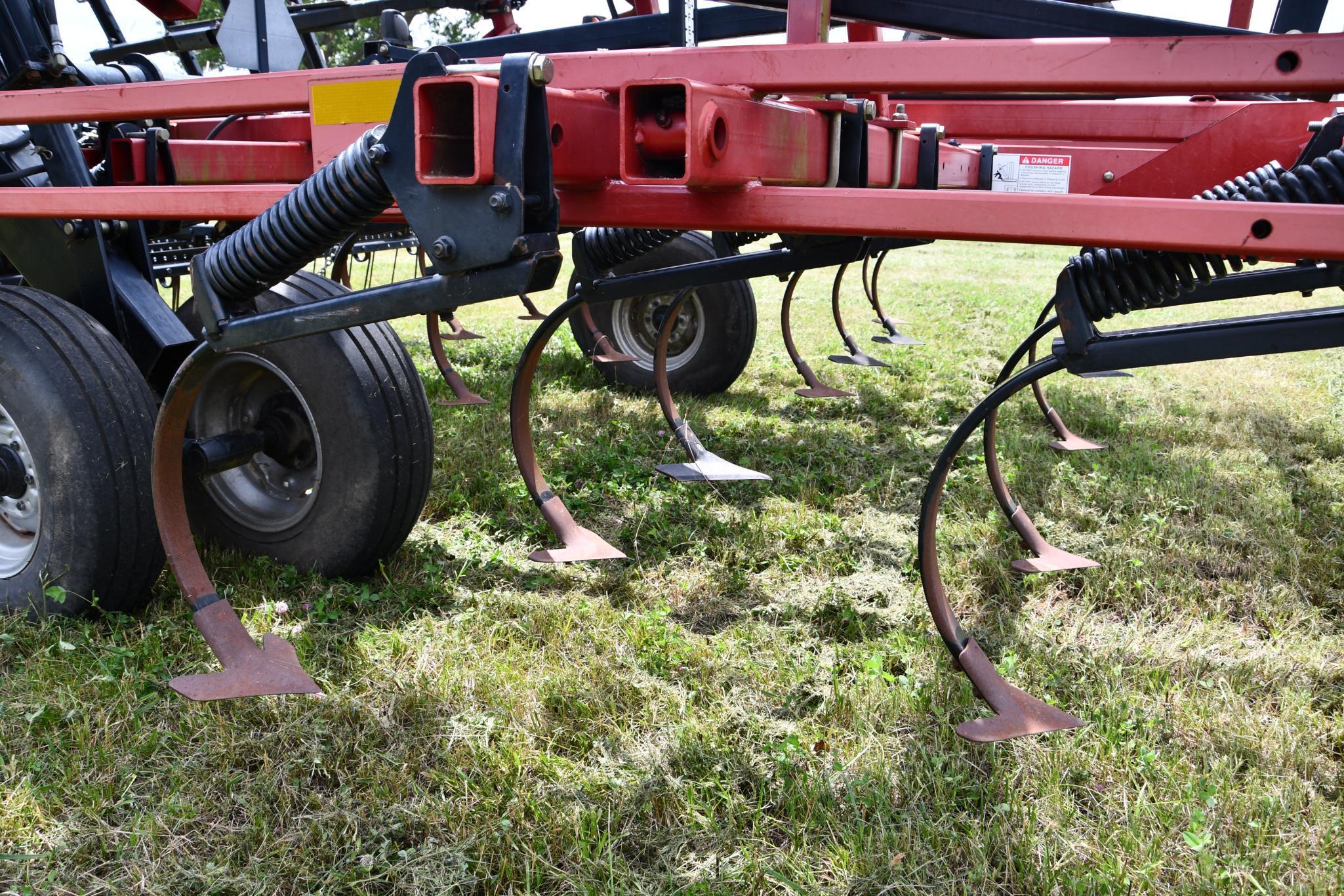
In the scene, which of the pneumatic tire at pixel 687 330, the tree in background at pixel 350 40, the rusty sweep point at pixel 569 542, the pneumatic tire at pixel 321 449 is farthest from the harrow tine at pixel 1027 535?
the tree in background at pixel 350 40

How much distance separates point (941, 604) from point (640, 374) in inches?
116

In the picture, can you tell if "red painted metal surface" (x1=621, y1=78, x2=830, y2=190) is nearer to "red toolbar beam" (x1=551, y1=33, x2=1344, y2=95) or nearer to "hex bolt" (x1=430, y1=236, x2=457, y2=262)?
"red toolbar beam" (x1=551, y1=33, x2=1344, y2=95)

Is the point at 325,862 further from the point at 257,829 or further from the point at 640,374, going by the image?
the point at 640,374

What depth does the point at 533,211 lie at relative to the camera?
5.44 ft

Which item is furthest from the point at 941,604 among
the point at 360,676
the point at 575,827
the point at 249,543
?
the point at 249,543

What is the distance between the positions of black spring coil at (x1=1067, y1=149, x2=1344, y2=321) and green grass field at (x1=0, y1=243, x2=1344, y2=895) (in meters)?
0.83

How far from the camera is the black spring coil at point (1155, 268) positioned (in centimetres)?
161

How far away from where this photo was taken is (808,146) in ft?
6.33

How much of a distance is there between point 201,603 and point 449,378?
266cm

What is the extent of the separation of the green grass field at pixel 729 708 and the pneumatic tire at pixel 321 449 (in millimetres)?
109

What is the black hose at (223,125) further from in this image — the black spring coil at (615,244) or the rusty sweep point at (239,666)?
the rusty sweep point at (239,666)

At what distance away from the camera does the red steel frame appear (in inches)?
58.4

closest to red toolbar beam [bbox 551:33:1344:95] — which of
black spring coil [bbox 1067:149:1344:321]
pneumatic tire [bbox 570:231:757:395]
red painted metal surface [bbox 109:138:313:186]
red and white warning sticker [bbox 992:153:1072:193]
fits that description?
black spring coil [bbox 1067:149:1344:321]

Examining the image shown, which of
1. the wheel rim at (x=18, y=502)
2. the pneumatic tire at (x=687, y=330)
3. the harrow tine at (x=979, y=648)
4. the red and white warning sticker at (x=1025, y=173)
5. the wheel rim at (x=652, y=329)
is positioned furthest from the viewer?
the wheel rim at (x=652, y=329)
